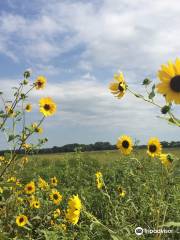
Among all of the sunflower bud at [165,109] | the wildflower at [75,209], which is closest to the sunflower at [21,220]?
the wildflower at [75,209]

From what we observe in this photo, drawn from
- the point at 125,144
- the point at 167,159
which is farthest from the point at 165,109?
the point at 125,144

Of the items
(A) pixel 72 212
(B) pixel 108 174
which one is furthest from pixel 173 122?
(B) pixel 108 174

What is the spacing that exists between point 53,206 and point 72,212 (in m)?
4.07

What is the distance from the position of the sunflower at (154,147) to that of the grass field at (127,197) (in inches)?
6.9

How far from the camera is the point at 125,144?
5207 mm

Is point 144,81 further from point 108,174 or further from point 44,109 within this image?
point 108,174

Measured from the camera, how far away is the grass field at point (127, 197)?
3990 millimetres

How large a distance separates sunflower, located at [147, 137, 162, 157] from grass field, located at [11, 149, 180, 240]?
0.17 meters

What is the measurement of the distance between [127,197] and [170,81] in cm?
492

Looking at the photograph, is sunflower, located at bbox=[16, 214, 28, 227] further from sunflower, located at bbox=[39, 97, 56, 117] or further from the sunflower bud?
the sunflower bud

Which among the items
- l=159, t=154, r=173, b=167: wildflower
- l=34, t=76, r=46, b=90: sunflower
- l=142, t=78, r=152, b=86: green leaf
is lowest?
l=159, t=154, r=173, b=167: wildflower

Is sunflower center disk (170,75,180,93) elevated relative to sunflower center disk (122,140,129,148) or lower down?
elevated

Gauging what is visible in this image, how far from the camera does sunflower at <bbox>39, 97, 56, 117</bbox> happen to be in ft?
19.0

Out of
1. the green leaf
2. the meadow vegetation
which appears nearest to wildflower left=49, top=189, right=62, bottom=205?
the meadow vegetation
